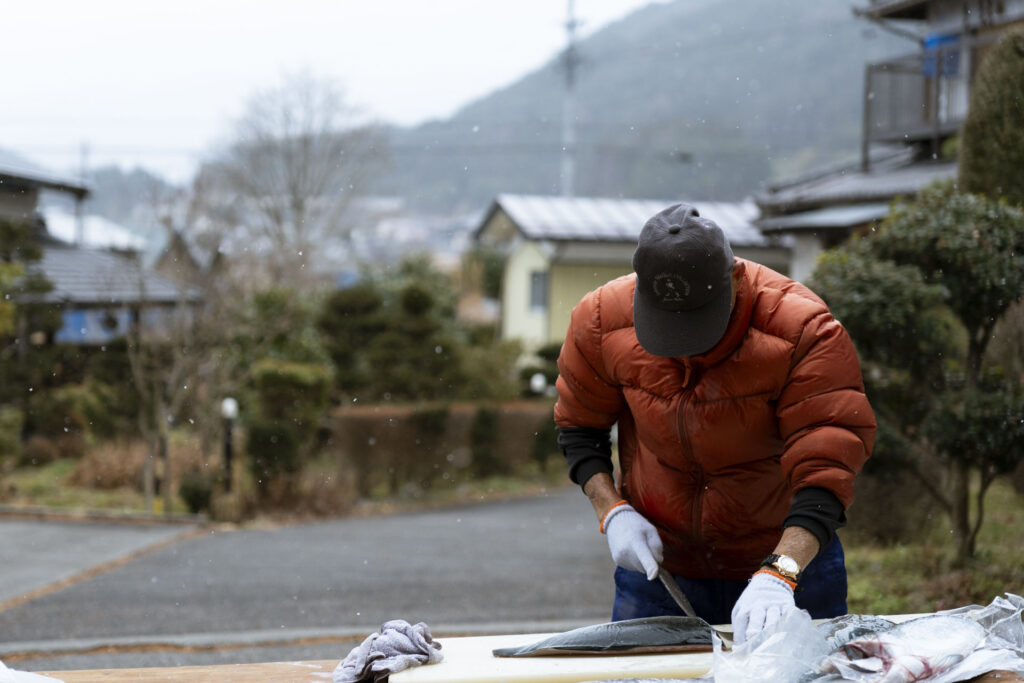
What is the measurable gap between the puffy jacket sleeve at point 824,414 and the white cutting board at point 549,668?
1.52 feet

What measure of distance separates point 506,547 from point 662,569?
21.8 feet

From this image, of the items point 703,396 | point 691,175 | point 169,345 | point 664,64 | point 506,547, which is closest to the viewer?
point 703,396

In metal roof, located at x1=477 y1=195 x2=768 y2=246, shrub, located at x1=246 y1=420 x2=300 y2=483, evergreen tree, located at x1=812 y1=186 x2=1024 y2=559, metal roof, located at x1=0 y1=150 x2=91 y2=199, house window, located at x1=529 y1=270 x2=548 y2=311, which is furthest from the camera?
house window, located at x1=529 y1=270 x2=548 y2=311

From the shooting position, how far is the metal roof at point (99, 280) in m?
12.7

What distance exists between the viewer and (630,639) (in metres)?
2.10

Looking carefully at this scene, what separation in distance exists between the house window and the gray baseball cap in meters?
16.7

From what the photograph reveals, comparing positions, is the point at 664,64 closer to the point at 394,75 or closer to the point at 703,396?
the point at 394,75

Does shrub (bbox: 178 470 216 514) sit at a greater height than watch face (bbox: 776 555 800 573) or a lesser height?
lesser

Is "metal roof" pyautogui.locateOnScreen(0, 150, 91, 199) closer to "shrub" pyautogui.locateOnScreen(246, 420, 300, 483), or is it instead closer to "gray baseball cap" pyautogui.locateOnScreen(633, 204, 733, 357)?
"shrub" pyautogui.locateOnScreen(246, 420, 300, 483)

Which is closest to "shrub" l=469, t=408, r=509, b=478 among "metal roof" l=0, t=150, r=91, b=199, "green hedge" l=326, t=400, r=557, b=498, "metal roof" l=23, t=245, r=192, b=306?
"green hedge" l=326, t=400, r=557, b=498

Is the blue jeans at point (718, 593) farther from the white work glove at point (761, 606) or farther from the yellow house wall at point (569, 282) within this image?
the yellow house wall at point (569, 282)

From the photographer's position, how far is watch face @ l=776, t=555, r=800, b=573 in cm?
198

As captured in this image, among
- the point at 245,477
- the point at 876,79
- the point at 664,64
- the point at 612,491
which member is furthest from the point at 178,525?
the point at 664,64

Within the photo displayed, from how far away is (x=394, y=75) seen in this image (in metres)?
43.1
